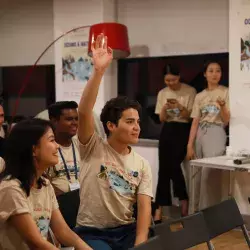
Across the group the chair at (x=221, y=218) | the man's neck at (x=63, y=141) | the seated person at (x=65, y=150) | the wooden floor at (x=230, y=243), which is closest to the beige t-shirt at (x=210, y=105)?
the wooden floor at (x=230, y=243)

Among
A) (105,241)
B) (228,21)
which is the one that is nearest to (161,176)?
(228,21)

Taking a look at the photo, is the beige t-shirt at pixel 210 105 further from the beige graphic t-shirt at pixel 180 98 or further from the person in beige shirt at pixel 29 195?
the person in beige shirt at pixel 29 195

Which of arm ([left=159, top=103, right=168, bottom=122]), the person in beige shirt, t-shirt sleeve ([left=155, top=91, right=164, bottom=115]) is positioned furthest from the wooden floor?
the person in beige shirt

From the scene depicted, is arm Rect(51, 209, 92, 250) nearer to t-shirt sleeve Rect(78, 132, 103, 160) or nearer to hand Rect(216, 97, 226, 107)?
t-shirt sleeve Rect(78, 132, 103, 160)

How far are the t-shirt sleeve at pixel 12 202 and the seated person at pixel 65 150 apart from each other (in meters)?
0.84

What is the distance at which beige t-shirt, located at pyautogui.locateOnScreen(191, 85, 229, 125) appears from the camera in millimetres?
4570

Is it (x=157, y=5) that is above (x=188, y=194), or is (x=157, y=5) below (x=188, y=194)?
above

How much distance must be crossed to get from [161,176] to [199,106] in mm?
864

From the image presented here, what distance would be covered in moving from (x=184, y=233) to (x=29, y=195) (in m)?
0.70

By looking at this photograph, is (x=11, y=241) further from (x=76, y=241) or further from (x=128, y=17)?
(x=128, y=17)

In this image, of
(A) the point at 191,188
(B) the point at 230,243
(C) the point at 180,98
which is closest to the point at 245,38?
(C) the point at 180,98

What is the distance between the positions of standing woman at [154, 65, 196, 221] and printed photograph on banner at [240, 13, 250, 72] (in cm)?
66

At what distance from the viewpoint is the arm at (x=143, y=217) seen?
86.5 inches

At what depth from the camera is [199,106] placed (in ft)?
15.3
